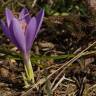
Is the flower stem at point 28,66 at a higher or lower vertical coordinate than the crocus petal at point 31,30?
lower

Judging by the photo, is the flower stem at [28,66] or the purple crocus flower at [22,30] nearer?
the purple crocus flower at [22,30]

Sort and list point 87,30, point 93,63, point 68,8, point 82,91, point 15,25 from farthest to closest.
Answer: point 68,8 < point 87,30 < point 93,63 < point 82,91 < point 15,25

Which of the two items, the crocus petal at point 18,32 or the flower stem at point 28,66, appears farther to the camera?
the flower stem at point 28,66

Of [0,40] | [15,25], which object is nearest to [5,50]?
[0,40]

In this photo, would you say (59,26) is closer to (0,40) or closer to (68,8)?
(68,8)

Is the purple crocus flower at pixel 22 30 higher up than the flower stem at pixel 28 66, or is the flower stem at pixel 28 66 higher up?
the purple crocus flower at pixel 22 30

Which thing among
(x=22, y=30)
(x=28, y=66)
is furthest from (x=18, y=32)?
(x=28, y=66)

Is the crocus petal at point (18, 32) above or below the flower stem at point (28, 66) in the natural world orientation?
above

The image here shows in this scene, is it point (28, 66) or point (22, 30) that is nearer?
point (22, 30)

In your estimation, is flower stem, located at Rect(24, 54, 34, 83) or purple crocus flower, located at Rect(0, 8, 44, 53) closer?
purple crocus flower, located at Rect(0, 8, 44, 53)

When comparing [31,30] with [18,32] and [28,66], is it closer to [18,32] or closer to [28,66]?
[18,32]

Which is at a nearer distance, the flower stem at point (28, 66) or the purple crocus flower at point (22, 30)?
the purple crocus flower at point (22, 30)
